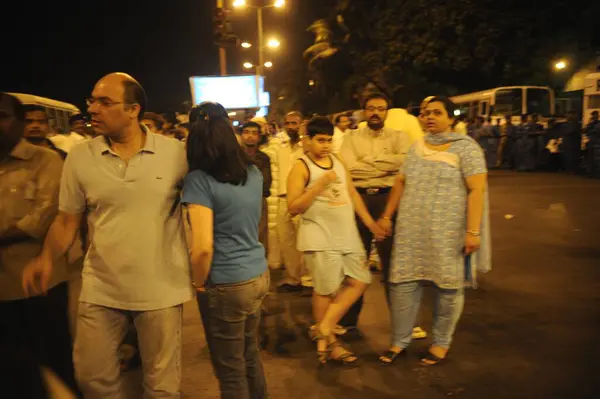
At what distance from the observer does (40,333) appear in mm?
3309

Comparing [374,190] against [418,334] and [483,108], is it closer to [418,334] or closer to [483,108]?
[418,334]

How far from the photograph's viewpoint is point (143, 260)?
2926 millimetres

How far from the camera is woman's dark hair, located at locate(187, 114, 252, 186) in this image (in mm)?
3018

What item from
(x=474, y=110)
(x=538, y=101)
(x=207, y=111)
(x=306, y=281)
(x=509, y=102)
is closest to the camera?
(x=207, y=111)

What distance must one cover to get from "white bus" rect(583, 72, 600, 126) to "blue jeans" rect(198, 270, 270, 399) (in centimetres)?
1742

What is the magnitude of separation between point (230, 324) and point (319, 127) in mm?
1855

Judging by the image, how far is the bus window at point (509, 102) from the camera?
22125 millimetres

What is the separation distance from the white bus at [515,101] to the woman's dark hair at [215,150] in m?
19.8

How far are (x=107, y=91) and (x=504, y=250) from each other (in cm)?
660

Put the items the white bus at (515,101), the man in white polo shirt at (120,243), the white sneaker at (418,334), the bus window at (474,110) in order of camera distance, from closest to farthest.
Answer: the man in white polo shirt at (120,243)
the white sneaker at (418,334)
the white bus at (515,101)
the bus window at (474,110)

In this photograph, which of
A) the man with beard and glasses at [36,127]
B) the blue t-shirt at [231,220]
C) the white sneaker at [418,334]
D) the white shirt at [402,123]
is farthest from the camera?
the white shirt at [402,123]

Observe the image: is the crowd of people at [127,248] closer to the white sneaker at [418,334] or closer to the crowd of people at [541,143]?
the white sneaker at [418,334]

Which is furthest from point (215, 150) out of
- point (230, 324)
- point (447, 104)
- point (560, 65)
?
point (560, 65)

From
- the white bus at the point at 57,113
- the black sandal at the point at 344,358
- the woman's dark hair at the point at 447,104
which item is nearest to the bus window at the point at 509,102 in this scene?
the white bus at the point at 57,113
